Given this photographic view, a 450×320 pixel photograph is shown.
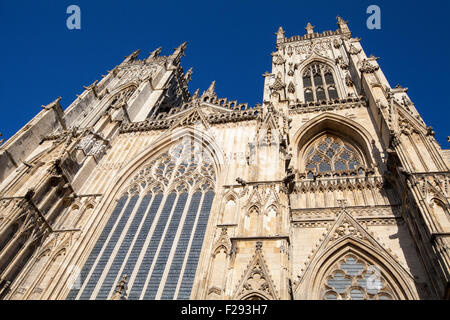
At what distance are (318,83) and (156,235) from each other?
14.7m

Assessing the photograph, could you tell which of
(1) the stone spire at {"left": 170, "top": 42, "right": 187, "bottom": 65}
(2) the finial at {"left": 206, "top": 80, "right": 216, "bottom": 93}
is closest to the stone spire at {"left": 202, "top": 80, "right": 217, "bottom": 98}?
(2) the finial at {"left": 206, "top": 80, "right": 216, "bottom": 93}

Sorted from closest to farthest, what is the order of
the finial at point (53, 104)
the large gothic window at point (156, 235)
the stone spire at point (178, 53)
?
1. the large gothic window at point (156, 235)
2. the finial at point (53, 104)
3. the stone spire at point (178, 53)

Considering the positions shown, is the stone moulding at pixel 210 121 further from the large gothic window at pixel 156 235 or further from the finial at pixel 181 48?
the finial at pixel 181 48

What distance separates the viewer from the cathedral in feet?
28.4

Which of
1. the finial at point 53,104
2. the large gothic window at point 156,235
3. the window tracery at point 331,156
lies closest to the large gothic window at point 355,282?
the large gothic window at point 156,235

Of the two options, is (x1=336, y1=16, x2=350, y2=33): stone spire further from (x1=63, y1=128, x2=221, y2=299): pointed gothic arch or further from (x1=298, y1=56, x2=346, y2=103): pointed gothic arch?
(x1=63, y1=128, x2=221, y2=299): pointed gothic arch

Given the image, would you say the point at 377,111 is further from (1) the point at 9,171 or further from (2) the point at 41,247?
(1) the point at 9,171

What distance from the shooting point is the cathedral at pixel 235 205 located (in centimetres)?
865

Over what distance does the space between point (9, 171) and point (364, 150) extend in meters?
14.6

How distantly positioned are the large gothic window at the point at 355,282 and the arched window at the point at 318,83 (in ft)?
37.0

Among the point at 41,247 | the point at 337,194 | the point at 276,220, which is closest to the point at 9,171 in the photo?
Result: the point at 41,247

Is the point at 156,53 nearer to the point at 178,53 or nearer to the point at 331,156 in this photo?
the point at 178,53

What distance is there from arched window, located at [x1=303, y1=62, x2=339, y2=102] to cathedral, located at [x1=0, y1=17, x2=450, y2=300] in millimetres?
1919

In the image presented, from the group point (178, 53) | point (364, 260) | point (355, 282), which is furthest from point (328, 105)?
point (178, 53)
